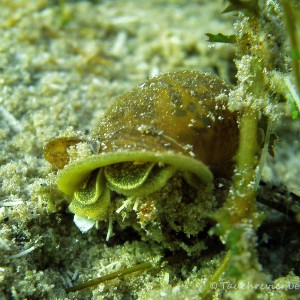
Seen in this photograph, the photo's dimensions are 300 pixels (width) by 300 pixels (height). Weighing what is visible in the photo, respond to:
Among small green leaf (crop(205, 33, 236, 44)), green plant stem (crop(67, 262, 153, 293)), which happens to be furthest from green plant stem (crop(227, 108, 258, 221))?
green plant stem (crop(67, 262, 153, 293))

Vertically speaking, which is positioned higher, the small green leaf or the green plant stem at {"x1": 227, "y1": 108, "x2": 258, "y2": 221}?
the small green leaf

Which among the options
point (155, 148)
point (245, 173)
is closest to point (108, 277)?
point (155, 148)

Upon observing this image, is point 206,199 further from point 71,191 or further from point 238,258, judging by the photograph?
point 71,191

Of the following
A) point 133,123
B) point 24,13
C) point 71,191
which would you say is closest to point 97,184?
point 71,191

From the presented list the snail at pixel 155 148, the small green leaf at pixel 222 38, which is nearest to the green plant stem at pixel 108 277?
the snail at pixel 155 148

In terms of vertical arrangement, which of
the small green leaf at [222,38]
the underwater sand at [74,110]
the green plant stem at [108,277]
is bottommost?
the green plant stem at [108,277]

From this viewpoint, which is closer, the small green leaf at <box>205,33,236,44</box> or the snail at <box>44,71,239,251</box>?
the snail at <box>44,71,239,251</box>

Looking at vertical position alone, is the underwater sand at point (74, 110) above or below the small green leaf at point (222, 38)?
below

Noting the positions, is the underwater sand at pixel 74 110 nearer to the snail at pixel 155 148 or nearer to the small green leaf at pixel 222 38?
the small green leaf at pixel 222 38

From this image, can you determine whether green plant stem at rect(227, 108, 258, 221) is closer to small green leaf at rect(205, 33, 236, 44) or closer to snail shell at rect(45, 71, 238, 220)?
snail shell at rect(45, 71, 238, 220)
